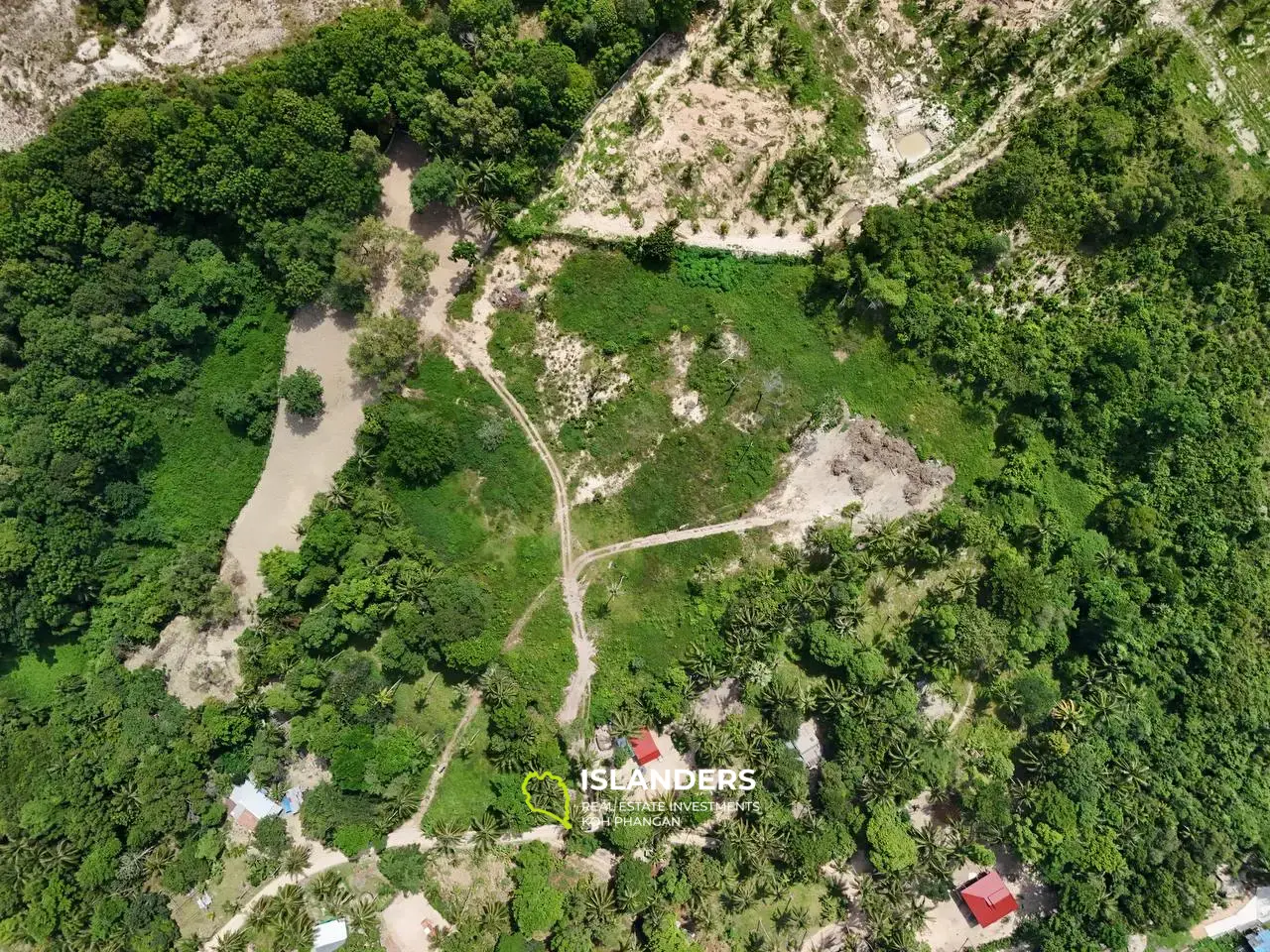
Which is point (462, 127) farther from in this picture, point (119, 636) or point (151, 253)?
point (119, 636)

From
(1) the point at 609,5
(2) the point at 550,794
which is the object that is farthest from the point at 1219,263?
(2) the point at 550,794

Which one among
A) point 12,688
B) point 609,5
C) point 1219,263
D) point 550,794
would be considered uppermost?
point 609,5

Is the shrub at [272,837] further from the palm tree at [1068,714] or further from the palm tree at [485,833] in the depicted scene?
the palm tree at [1068,714]

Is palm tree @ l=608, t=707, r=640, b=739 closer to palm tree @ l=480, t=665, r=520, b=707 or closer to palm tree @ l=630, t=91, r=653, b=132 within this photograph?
palm tree @ l=480, t=665, r=520, b=707

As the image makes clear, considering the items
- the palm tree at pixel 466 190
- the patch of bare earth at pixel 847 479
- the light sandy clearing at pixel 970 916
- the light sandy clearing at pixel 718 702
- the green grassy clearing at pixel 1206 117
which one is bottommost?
the light sandy clearing at pixel 970 916

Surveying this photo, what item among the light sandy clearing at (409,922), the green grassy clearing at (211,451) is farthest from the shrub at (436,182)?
the light sandy clearing at (409,922)

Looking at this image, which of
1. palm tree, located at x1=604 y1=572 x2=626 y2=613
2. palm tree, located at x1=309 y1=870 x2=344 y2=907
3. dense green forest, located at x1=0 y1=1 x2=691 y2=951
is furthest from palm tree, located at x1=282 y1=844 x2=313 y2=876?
palm tree, located at x1=604 y1=572 x2=626 y2=613
